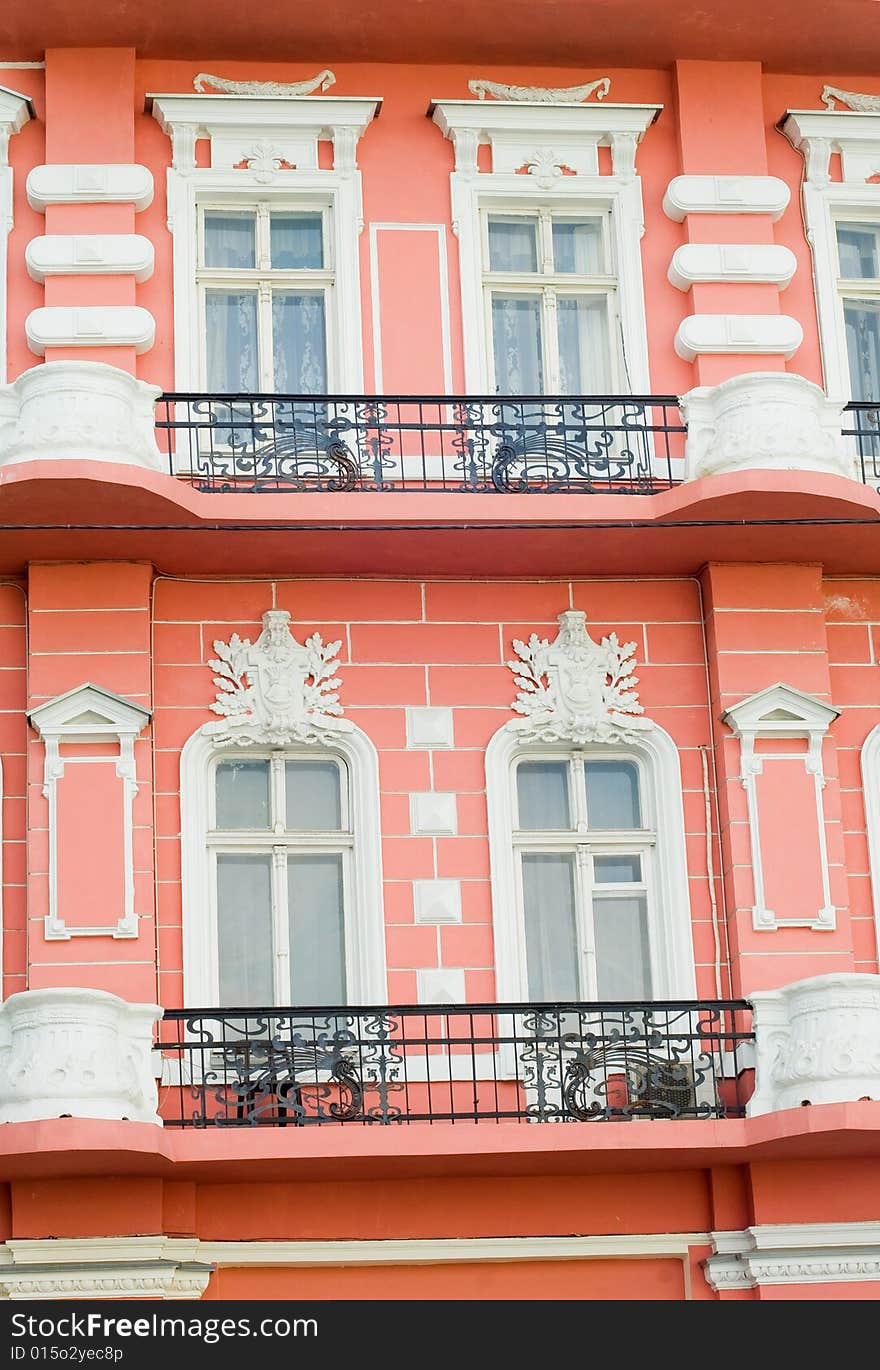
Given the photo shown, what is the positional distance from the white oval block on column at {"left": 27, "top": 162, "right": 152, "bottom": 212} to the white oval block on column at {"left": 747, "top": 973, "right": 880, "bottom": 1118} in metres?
6.62

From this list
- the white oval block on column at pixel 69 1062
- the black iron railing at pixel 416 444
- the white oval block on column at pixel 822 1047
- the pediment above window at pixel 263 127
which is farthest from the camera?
the pediment above window at pixel 263 127

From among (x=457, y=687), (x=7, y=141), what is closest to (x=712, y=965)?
(x=457, y=687)

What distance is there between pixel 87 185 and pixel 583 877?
18.1 feet

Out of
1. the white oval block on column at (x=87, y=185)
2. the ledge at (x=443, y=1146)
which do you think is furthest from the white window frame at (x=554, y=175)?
the ledge at (x=443, y=1146)

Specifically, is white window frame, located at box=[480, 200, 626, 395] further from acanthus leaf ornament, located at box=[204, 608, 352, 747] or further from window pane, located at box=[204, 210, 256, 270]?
acanthus leaf ornament, located at box=[204, 608, 352, 747]

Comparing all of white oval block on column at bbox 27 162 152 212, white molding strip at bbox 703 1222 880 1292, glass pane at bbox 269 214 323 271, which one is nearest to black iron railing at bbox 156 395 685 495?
glass pane at bbox 269 214 323 271

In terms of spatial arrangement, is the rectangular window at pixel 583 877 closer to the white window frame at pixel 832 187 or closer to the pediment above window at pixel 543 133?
the white window frame at pixel 832 187

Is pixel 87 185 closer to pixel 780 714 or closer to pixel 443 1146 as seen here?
pixel 780 714

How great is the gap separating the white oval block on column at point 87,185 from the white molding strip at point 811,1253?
25.0 feet

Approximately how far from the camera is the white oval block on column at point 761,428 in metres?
16.2

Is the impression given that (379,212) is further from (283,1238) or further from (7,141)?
(283,1238)

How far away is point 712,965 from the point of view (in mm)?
15961

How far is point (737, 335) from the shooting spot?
17125 mm

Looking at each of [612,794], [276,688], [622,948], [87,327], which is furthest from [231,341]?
A: [622,948]
